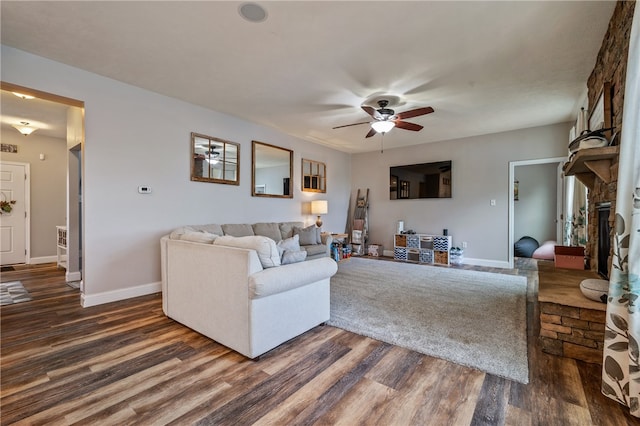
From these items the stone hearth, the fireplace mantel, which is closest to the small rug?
the stone hearth

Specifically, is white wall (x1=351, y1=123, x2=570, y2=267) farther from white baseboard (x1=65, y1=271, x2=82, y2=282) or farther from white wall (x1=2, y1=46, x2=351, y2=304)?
white baseboard (x1=65, y1=271, x2=82, y2=282)

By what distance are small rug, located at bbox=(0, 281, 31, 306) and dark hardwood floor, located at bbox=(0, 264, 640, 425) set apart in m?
1.18

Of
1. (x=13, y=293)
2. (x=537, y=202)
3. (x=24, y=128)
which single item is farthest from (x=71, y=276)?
(x=537, y=202)

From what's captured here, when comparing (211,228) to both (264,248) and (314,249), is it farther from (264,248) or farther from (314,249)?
(264,248)

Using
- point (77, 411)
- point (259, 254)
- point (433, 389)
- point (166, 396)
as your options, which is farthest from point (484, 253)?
point (77, 411)

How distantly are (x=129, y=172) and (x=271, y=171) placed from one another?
2.44 m

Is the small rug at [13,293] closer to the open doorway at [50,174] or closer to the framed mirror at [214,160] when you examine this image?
the open doorway at [50,174]

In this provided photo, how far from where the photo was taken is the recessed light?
221cm

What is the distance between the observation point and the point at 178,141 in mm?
4172

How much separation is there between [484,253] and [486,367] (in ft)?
14.5

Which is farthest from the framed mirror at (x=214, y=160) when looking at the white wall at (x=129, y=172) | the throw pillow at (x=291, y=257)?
the throw pillow at (x=291, y=257)

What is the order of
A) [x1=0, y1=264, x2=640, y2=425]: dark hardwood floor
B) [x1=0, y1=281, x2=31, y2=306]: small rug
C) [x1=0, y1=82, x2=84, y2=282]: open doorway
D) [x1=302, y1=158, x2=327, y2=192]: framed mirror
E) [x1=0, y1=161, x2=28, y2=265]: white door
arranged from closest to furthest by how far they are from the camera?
[x1=0, y1=264, x2=640, y2=425]: dark hardwood floor < [x1=0, y1=281, x2=31, y2=306]: small rug < [x1=0, y1=82, x2=84, y2=282]: open doorway < [x1=0, y1=161, x2=28, y2=265]: white door < [x1=302, y1=158, x2=327, y2=192]: framed mirror

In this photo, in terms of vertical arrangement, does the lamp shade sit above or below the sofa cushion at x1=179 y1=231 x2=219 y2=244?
above

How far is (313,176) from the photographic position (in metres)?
6.68
